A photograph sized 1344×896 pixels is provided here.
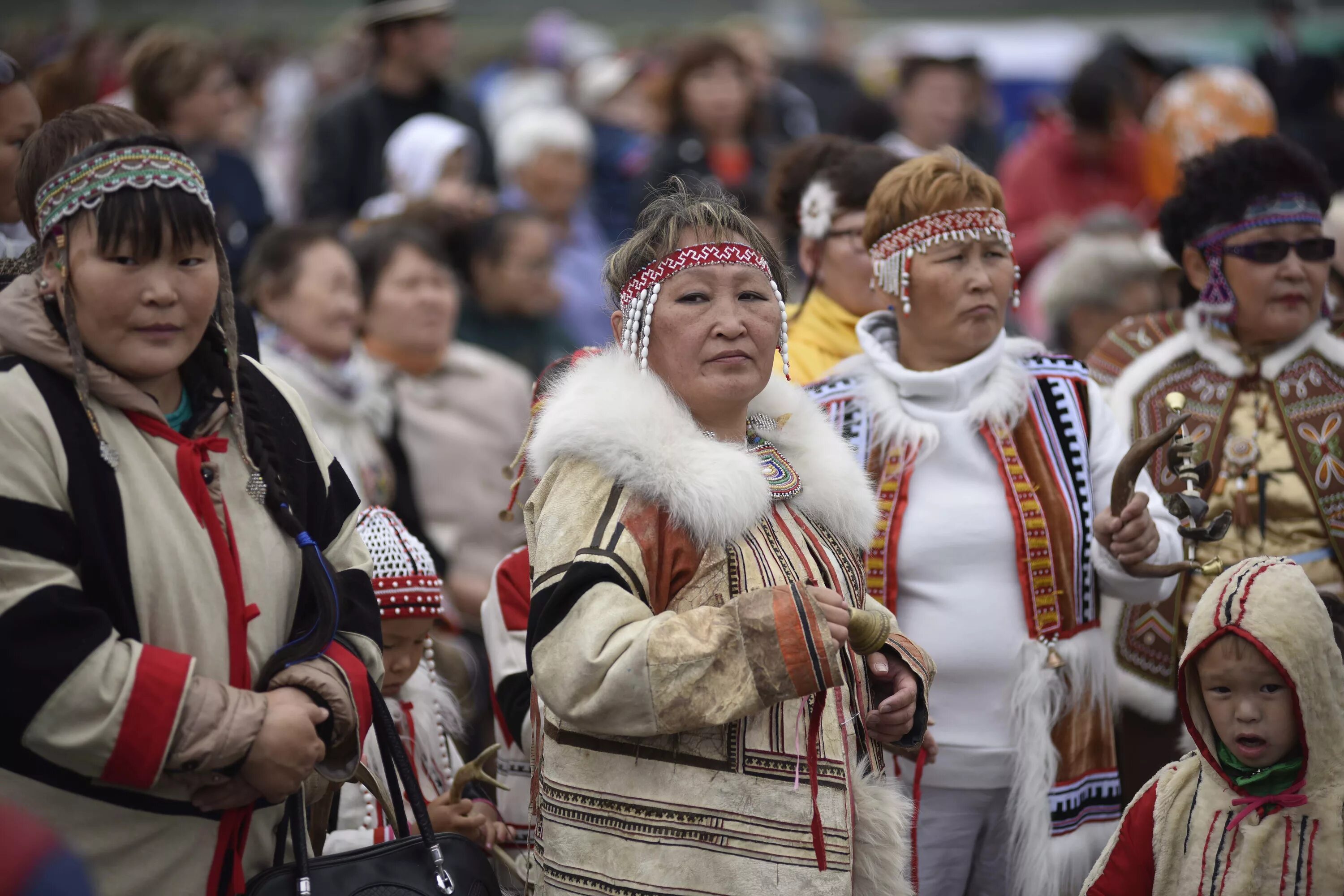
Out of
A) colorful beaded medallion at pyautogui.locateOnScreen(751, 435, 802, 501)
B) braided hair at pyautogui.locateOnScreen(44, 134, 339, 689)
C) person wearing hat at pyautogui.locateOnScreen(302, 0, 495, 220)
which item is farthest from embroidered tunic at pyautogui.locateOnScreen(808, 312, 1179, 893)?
person wearing hat at pyautogui.locateOnScreen(302, 0, 495, 220)

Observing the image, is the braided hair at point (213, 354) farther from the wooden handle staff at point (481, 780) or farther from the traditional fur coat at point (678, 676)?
the wooden handle staff at point (481, 780)

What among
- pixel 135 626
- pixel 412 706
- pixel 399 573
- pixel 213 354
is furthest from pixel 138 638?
pixel 412 706

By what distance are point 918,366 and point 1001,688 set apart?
872mm

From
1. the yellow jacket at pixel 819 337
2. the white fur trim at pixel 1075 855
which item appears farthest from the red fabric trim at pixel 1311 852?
the yellow jacket at pixel 819 337

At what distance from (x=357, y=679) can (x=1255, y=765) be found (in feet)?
6.12

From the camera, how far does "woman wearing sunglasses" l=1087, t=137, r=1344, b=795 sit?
393 centimetres

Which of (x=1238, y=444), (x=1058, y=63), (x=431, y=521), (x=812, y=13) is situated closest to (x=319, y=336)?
(x=431, y=521)

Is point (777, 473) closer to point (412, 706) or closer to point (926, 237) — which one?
point (926, 237)

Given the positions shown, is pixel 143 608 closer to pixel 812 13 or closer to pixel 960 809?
pixel 960 809

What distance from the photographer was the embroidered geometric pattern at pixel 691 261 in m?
2.86

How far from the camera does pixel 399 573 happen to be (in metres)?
3.53

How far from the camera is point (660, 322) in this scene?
2.87m

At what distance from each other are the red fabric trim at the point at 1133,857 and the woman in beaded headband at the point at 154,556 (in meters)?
1.65

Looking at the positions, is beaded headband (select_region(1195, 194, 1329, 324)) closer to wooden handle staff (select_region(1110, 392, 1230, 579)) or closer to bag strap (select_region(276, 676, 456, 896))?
wooden handle staff (select_region(1110, 392, 1230, 579))
